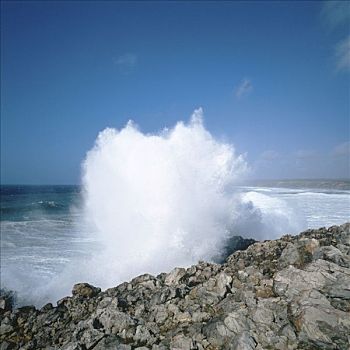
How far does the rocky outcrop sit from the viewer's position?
8398 mm

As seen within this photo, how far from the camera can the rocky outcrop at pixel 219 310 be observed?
8.40 meters

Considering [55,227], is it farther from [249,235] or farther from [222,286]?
[222,286]

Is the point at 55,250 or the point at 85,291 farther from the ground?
the point at 85,291

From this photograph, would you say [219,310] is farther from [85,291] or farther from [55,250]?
[55,250]

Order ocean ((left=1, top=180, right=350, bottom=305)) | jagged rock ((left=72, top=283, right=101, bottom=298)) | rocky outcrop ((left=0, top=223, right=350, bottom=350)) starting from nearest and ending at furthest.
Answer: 1. rocky outcrop ((left=0, top=223, right=350, bottom=350))
2. jagged rock ((left=72, top=283, right=101, bottom=298))
3. ocean ((left=1, top=180, right=350, bottom=305))

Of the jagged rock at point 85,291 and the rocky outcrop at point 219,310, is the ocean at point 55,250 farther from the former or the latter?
the rocky outcrop at point 219,310

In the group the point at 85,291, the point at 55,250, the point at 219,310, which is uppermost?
the point at 219,310

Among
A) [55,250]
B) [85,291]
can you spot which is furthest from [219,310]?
[55,250]

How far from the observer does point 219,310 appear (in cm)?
994

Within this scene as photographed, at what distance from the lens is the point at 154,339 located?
909cm

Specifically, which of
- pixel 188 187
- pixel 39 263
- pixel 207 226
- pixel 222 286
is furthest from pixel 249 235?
pixel 39 263

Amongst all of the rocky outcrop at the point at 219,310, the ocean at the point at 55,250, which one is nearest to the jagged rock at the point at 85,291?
the rocky outcrop at the point at 219,310

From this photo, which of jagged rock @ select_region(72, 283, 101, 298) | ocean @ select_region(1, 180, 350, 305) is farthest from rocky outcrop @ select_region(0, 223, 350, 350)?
ocean @ select_region(1, 180, 350, 305)

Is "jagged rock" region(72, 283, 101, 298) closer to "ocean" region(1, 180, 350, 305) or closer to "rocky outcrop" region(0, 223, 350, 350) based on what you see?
"rocky outcrop" region(0, 223, 350, 350)
